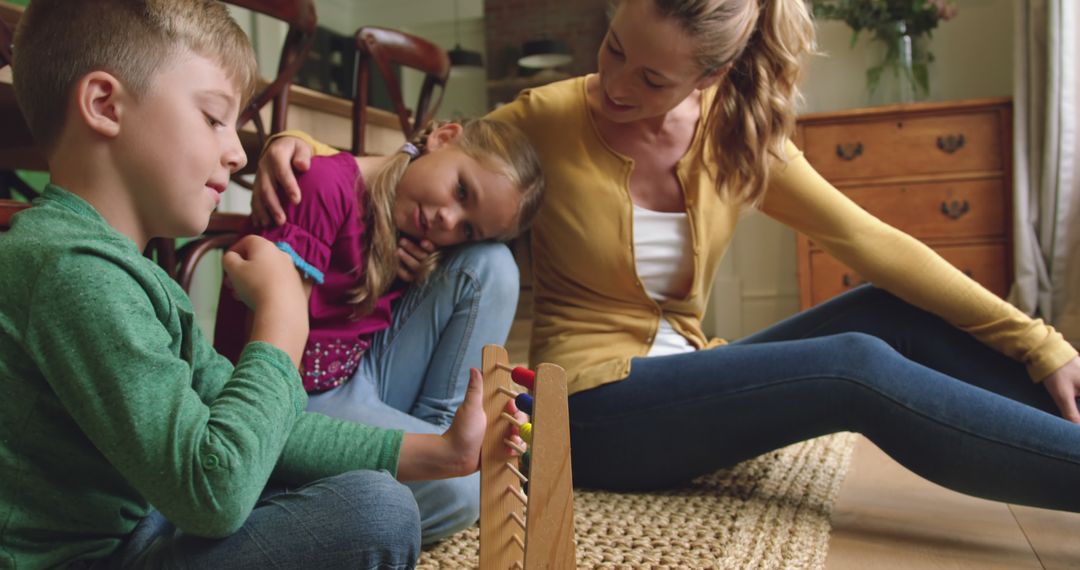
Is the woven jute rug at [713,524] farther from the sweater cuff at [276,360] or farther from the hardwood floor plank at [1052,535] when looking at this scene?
the sweater cuff at [276,360]

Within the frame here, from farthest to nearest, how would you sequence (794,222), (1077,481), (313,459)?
(794,222)
(1077,481)
(313,459)

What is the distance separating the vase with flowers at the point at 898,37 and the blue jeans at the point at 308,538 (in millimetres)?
2822

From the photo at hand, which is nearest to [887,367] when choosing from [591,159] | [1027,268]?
[591,159]

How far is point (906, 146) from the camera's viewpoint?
2.88 metres

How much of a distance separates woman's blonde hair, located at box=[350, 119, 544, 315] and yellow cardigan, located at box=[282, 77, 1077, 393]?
0.08 meters

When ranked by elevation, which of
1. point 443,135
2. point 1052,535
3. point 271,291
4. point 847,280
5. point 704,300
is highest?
point 443,135

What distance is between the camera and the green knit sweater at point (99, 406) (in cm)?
60

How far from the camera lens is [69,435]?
0.66 meters

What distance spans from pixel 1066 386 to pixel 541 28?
4515mm

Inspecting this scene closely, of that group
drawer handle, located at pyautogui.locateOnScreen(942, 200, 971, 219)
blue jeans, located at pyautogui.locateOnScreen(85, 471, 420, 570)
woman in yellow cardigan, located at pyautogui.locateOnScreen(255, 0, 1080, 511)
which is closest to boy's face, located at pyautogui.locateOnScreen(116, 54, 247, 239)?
blue jeans, located at pyautogui.locateOnScreen(85, 471, 420, 570)

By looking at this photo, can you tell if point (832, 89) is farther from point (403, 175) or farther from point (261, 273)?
point (261, 273)

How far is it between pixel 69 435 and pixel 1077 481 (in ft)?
3.48

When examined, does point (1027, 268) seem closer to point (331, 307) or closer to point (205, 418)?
point (331, 307)

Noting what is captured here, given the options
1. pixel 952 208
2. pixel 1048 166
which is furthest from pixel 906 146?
pixel 1048 166
